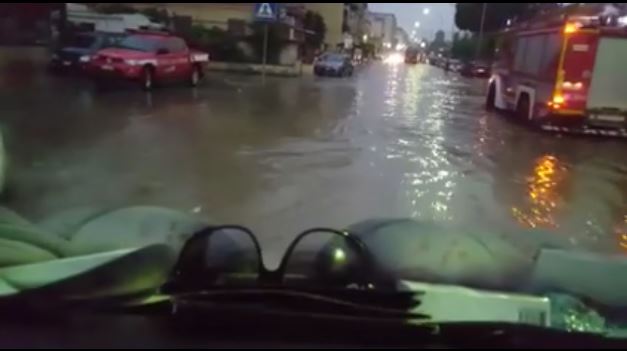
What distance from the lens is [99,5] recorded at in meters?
3.04

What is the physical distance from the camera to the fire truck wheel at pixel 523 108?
28.0 ft

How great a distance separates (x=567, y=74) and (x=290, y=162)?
104 inches

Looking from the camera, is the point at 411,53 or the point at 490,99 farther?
the point at 490,99

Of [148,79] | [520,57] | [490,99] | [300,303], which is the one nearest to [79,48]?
[148,79]

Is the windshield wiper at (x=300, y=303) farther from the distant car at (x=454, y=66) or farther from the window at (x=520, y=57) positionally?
the distant car at (x=454, y=66)

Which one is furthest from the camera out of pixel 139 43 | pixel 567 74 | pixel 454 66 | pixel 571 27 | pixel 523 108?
pixel 523 108

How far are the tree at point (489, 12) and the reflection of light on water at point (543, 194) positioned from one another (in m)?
1.55

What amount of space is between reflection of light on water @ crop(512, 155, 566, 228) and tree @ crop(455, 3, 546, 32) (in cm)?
155

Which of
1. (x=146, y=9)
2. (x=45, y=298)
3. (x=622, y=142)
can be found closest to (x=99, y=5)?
(x=146, y=9)

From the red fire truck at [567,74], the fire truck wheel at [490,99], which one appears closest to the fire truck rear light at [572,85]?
the red fire truck at [567,74]

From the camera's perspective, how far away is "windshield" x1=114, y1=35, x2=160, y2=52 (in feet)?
12.6

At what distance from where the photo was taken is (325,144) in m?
8.21

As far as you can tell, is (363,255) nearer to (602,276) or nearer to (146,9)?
(602,276)

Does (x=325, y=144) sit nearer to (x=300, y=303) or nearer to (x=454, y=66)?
(x=454, y=66)
